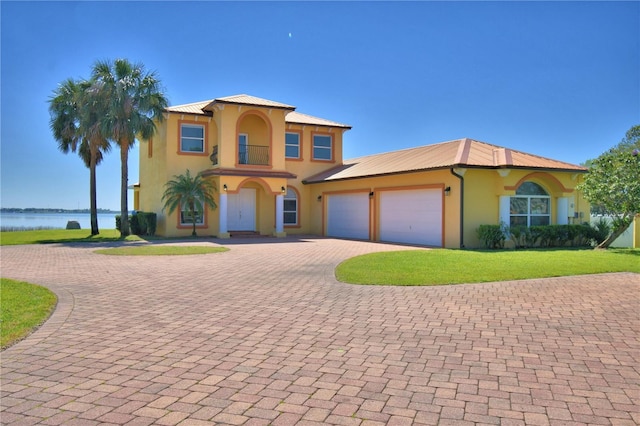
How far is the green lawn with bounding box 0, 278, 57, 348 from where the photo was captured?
6.07 meters

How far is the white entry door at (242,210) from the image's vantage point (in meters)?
26.7

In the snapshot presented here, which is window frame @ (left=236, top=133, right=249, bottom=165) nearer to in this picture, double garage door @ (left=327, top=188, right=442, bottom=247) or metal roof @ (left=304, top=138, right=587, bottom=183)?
metal roof @ (left=304, top=138, right=587, bottom=183)

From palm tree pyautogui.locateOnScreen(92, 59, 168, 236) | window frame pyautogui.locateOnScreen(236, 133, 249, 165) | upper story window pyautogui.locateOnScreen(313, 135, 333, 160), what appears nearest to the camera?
palm tree pyautogui.locateOnScreen(92, 59, 168, 236)

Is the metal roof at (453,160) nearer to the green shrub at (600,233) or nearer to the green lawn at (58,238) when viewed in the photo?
the green shrub at (600,233)

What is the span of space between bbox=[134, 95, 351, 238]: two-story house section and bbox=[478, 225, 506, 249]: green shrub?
11508mm

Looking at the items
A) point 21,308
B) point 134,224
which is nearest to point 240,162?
point 134,224

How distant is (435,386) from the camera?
4355 millimetres

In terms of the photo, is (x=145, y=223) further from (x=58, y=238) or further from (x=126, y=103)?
(x=126, y=103)

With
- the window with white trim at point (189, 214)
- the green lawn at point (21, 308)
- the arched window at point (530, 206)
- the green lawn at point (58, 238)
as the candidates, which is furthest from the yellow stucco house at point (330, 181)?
the green lawn at point (21, 308)

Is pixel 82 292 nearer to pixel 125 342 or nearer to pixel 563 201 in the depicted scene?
pixel 125 342

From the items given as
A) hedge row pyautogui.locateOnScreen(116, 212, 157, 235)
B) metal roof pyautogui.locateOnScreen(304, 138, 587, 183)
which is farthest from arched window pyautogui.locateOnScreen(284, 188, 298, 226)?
hedge row pyautogui.locateOnScreen(116, 212, 157, 235)

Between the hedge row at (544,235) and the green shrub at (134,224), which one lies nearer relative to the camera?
the hedge row at (544,235)

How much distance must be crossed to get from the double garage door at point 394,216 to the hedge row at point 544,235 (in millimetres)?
2067

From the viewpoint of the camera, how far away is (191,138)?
85.0ft
